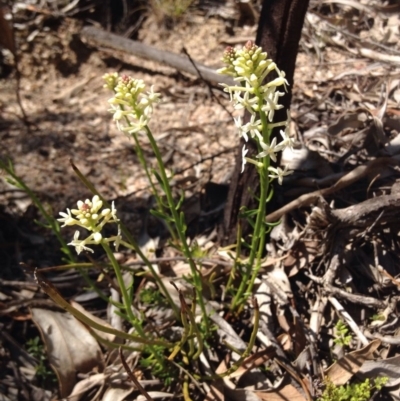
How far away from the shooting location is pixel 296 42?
1873mm

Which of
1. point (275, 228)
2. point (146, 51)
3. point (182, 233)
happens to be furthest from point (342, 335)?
point (146, 51)

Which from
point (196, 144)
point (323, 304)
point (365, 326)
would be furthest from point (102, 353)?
point (196, 144)

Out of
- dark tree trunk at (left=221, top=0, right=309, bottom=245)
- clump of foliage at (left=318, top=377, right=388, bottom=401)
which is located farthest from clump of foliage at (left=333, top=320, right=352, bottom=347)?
dark tree trunk at (left=221, top=0, right=309, bottom=245)

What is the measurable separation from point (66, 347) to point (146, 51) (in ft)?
6.91

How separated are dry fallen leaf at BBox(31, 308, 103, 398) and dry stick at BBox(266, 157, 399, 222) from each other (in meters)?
0.99

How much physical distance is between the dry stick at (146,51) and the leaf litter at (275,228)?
20 centimetres

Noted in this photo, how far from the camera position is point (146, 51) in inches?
139

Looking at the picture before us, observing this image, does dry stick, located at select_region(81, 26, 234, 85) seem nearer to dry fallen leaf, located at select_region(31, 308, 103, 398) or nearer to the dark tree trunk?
the dark tree trunk

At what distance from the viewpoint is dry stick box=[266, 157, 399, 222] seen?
2273 mm

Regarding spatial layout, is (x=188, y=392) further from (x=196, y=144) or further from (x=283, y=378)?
(x=196, y=144)

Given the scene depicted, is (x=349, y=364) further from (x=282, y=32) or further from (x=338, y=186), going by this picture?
(x=282, y=32)

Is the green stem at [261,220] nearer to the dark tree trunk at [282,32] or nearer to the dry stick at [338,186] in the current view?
the dark tree trunk at [282,32]

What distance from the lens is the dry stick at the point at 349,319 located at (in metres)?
2.09

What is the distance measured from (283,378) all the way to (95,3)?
3.09 m
